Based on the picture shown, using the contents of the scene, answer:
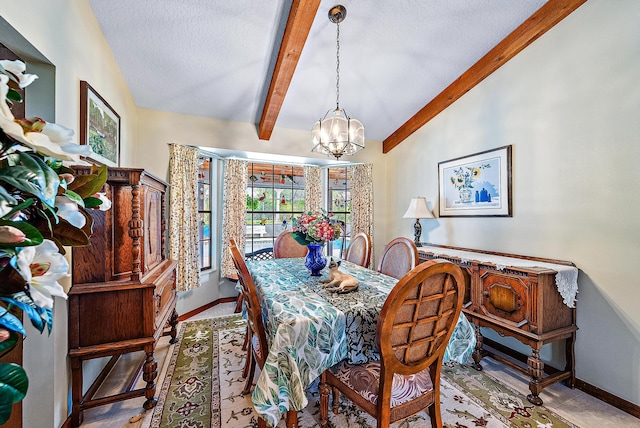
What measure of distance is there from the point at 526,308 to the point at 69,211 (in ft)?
8.75

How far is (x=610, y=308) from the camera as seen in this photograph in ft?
6.43

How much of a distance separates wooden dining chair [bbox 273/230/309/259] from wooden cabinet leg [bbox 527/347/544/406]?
2283 mm

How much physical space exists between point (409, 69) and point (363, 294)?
2.53m

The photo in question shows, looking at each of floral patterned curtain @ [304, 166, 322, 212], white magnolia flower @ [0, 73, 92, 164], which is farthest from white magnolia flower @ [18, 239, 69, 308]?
floral patterned curtain @ [304, 166, 322, 212]

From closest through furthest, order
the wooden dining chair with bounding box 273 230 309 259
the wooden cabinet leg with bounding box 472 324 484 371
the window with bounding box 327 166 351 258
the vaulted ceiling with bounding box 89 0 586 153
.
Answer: the vaulted ceiling with bounding box 89 0 586 153 → the wooden cabinet leg with bounding box 472 324 484 371 → the wooden dining chair with bounding box 273 230 309 259 → the window with bounding box 327 166 351 258

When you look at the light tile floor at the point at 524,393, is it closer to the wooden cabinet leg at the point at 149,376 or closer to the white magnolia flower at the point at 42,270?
the wooden cabinet leg at the point at 149,376

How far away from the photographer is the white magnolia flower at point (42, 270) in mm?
615

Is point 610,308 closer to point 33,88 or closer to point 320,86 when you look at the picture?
point 320,86

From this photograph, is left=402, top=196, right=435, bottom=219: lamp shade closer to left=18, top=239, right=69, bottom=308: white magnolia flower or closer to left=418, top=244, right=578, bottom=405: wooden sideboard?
left=418, top=244, right=578, bottom=405: wooden sideboard

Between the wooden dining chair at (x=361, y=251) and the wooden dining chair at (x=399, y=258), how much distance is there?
0.23 metres

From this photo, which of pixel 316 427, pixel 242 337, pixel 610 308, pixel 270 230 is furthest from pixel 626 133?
pixel 270 230

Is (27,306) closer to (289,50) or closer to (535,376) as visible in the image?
(289,50)

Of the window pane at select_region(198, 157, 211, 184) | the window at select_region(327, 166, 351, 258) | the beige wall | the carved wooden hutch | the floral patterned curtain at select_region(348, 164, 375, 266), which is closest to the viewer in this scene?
the carved wooden hutch

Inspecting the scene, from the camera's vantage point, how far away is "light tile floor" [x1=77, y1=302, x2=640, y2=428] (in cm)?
171
